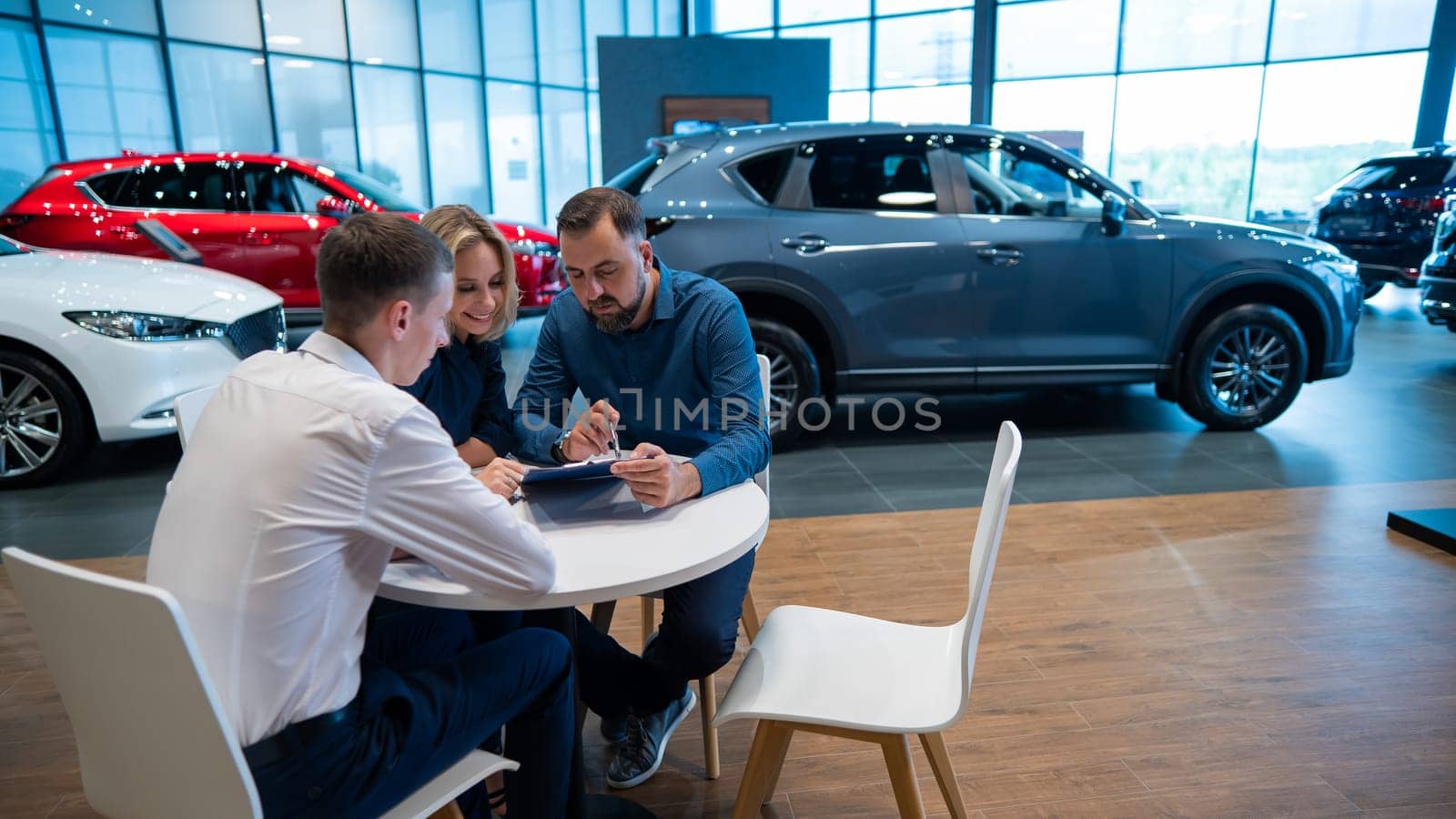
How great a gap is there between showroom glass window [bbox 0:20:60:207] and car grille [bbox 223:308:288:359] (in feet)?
17.9

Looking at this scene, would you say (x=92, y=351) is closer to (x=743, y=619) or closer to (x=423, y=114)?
(x=743, y=619)

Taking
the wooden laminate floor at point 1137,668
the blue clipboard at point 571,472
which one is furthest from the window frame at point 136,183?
the blue clipboard at point 571,472

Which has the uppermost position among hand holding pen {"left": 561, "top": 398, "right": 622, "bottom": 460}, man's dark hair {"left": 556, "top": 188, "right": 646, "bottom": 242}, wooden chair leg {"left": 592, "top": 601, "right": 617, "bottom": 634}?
man's dark hair {"left": 556, "top": 188, "right": 646, "bottom": 242}

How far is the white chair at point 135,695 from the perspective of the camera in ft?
3.48

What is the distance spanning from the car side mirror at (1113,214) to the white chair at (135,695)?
4.39 metres

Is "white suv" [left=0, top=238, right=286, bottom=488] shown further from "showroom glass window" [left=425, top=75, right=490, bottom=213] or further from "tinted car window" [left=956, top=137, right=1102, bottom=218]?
"showroom glass window" [left=425, top=75, right=490, bottom=213]

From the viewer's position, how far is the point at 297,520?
1.19 metres

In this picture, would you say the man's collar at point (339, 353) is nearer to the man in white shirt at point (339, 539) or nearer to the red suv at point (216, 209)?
the man in white shirt at point (339, 539)

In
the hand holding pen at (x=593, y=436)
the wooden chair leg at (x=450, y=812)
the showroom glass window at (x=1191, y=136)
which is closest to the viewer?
the wooden chair leg at (x=450, y=812)

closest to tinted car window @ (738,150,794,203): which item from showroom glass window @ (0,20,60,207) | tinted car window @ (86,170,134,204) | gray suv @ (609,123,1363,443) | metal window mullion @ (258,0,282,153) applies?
gray suv @ (609,123,1363,443)

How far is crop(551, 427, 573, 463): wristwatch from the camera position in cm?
216

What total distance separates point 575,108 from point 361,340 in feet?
46.4

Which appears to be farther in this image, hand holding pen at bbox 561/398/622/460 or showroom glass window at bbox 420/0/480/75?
showroom glass window at bbox 420/0/480/75

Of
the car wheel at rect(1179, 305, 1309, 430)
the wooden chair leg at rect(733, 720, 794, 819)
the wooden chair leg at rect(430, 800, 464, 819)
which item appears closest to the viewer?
the wooden chair leg at rect(430, 800, 464, 819)
